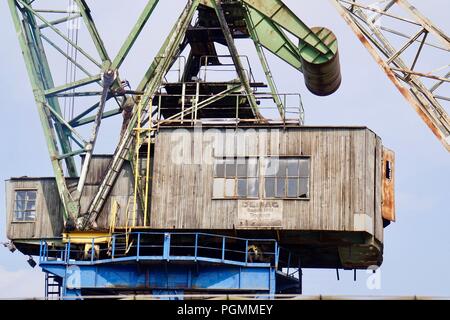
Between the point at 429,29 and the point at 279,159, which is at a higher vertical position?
the point at 429,29

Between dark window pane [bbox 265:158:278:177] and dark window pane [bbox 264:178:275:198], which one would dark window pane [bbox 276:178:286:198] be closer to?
dark window pane [bbox 264:178:275:198]

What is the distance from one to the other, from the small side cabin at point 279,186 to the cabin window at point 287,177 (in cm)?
4

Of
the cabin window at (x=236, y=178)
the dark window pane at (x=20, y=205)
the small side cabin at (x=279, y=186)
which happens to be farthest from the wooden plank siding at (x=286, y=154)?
the dark window pane at (x=20, y=205)

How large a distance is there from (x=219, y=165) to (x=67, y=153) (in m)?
7.74

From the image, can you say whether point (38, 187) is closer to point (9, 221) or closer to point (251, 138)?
point (9, 221)

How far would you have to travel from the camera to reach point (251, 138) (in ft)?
169

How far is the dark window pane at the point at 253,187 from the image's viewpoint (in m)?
50.9

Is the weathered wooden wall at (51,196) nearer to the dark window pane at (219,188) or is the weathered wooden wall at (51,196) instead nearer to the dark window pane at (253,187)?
the dark window pane at (219,188)

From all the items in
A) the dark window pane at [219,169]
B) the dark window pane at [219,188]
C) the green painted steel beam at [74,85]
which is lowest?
the dark window pane at [219,188]

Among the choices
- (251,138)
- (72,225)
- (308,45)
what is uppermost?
(308,45)

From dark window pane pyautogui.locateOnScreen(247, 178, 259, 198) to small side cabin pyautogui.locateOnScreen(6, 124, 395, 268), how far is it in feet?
0.14

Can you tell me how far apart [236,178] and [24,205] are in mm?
10656

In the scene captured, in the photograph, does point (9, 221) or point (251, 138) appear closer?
point (251, 138)

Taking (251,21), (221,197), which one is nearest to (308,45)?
(251,21)
